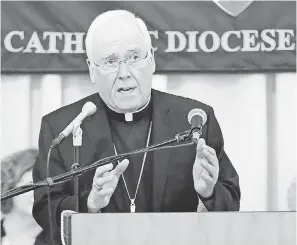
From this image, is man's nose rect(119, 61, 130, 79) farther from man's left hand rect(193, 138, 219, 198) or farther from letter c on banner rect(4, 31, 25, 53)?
man's left hand rect(193, 138, 219, 198)

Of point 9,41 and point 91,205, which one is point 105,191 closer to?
point 91,205

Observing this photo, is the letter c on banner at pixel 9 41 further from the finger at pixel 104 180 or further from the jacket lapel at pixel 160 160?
the finger at pixel 104 180

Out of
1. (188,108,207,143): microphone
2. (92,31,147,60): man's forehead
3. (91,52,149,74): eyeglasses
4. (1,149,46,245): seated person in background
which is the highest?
(92,31,147,60): man's forehead

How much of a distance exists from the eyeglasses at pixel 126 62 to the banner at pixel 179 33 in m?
0.16

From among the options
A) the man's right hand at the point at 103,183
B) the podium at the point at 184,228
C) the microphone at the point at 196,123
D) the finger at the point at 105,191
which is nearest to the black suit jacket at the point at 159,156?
the man's right hand at the point at 103,183

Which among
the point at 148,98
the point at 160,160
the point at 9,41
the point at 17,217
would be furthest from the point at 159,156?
the point at 9,41

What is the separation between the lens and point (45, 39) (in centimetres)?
381

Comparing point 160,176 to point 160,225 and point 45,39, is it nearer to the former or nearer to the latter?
point 45,39

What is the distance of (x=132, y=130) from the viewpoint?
12.1 ft

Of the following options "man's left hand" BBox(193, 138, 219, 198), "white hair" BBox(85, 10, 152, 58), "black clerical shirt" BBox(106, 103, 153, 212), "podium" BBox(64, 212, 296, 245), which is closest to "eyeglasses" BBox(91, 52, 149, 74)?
"white hair" BBox(85, 10, 152, 58)

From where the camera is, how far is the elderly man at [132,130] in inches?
141

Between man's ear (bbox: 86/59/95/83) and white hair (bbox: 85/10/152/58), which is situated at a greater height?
white hair (bbox: 85/10/152/58)

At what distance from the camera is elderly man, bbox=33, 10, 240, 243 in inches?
141

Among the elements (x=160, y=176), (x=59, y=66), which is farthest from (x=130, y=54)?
(x=160, y=176)
